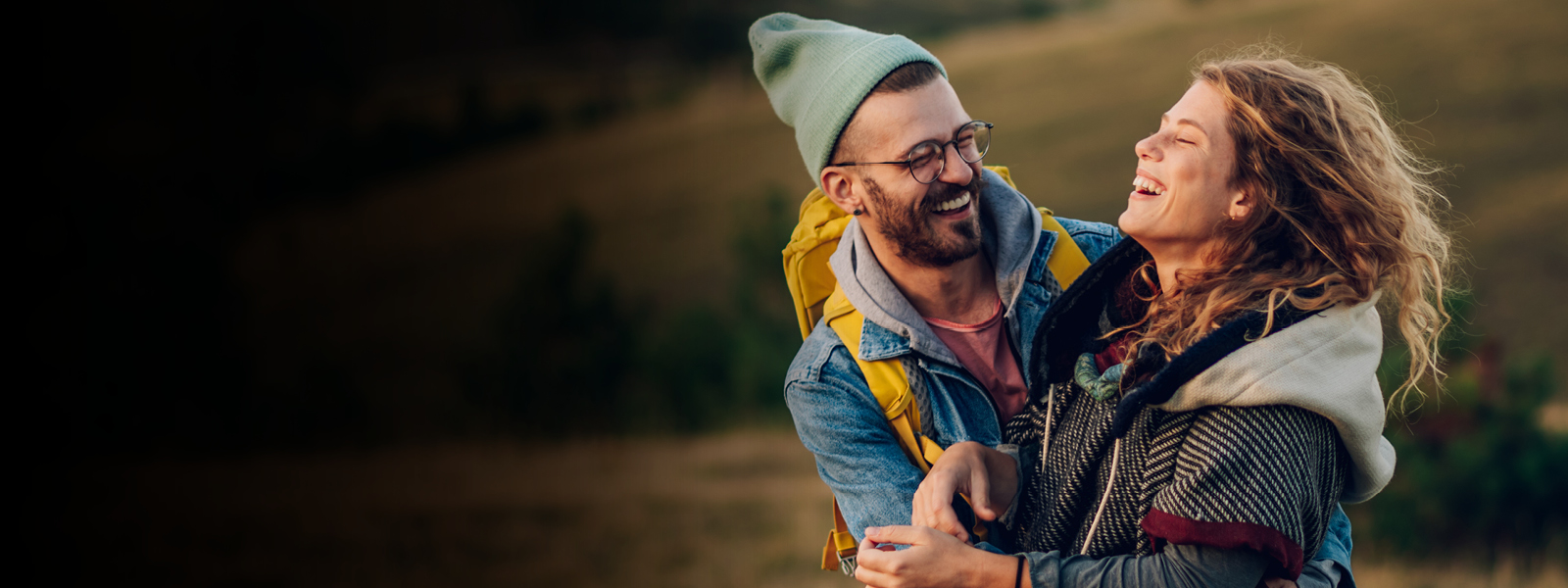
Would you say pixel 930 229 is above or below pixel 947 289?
above

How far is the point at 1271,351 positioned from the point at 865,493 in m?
1.09

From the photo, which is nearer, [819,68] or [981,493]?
[981,493]

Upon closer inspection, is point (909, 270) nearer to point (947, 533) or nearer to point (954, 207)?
point (954, 207)

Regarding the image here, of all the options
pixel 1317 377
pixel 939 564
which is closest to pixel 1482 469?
pixel 1317 377

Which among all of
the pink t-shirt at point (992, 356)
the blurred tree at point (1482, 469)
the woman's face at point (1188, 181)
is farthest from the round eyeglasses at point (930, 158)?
the blurred tree at point (1482, 469)

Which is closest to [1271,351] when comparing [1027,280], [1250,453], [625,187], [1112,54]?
[1250,453]

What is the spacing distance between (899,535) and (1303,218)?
102 cm

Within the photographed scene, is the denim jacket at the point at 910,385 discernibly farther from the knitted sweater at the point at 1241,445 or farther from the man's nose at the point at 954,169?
the knitted sweater at the point at 1241,445

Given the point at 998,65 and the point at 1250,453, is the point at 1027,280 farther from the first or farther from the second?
the point at 998,65

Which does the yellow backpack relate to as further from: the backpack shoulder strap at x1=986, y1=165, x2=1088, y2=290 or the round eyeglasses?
the round eyeglasses

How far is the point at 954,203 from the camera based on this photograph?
299 centimetres

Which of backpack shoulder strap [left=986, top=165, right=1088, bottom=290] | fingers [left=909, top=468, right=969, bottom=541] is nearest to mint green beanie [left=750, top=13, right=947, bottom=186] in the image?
backpack shoulder strap [left=986, top=165, right=1088, bottom=290]

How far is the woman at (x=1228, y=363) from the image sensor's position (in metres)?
2.08

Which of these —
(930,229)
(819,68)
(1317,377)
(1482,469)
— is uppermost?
(819,68)
